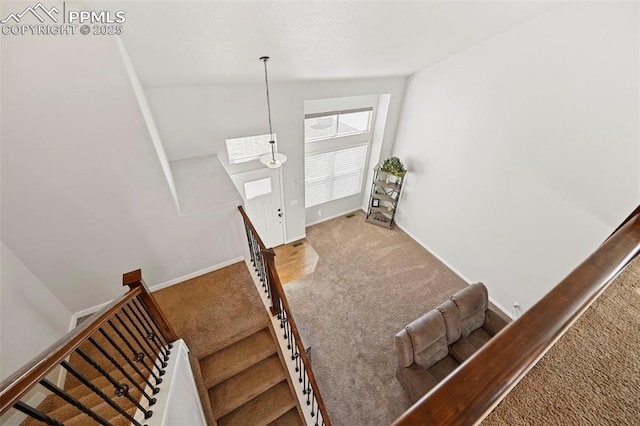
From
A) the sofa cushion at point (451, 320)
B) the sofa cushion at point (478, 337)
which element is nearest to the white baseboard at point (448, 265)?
the sofa cushion at point (478, 337)

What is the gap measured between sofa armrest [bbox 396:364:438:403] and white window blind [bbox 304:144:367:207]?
3.83 m

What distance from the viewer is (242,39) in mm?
2363

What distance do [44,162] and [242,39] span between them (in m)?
1.99

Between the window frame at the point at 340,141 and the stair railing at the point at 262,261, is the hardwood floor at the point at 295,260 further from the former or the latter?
the stair railing at the point at 262,261

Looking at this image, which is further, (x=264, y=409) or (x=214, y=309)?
(x=214, y=309)

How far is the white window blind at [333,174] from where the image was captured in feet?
17.9

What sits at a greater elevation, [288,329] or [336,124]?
[336,124]

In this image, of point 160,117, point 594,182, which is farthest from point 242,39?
point 594,182

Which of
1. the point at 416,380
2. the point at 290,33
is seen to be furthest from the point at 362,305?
the point at 290,33

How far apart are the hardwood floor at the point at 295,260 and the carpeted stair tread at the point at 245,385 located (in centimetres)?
205

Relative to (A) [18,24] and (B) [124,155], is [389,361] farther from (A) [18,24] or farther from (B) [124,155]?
(A) [18,24]

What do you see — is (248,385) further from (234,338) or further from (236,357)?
(234,338)

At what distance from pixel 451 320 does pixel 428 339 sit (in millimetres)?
423

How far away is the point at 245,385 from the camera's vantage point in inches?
98.9
